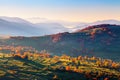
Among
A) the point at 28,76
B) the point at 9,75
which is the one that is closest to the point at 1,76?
the point at 9,75

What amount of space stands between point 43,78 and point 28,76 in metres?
10.7

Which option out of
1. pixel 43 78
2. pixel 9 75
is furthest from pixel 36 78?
pixel 9 75

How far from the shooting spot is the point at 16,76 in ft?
640

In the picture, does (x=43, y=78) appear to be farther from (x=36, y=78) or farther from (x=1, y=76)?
(x=1, y=76)

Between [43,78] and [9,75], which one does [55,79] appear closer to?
[43,78]

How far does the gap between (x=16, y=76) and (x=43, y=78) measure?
744 inches

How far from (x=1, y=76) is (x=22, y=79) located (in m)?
14.2

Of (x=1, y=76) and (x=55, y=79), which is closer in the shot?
(x=1, y=76)

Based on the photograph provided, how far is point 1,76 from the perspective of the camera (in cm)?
18762

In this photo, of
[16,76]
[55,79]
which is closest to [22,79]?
[16,76]

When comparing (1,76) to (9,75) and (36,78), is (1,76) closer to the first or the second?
(9,75)

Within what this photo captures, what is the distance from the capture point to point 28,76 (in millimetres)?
198875

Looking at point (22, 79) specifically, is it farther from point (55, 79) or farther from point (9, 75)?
point (55, 79)

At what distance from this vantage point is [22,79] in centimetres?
18750
